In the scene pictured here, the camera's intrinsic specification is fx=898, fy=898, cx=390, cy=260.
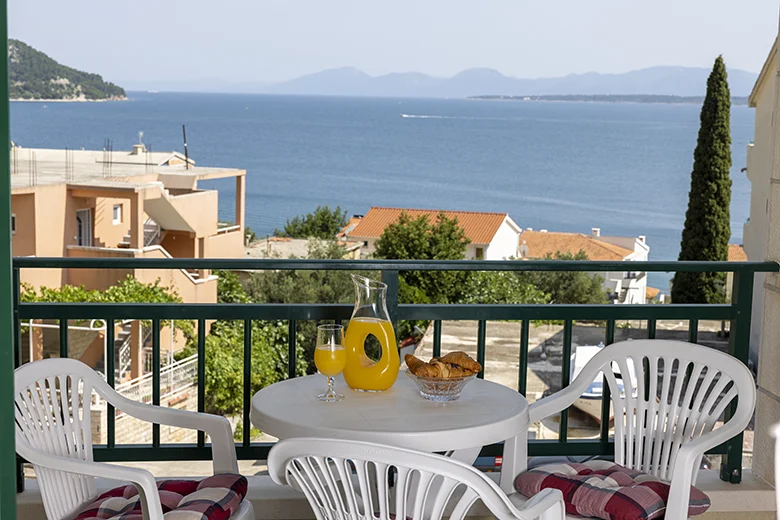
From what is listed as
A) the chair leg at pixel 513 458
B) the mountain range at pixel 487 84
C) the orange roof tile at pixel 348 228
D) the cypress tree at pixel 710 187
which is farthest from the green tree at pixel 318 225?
the chair leg at pixel 513 458

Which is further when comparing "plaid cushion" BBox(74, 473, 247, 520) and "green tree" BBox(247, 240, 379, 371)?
"green tree" BBox(247, 240, 379, 371)

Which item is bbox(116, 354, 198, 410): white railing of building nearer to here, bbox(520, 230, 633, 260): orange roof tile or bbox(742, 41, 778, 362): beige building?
bbox(742, 41, 778, 362): beige building

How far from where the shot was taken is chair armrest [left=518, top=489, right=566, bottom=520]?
156cm

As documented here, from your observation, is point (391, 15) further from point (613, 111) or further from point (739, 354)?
point (739, 354)

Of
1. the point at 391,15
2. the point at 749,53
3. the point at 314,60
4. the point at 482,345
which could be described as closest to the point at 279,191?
the point at 314,60

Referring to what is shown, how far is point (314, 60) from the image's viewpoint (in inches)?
2318

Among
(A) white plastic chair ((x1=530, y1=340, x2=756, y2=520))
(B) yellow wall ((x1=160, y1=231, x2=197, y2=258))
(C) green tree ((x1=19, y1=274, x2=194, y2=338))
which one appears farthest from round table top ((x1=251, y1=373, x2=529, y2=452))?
(B) yellow wall ((x1=160, y1=231, x2=197, y2=258))

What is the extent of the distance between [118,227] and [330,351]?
25461 millimetres

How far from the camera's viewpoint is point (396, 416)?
6.13 ft

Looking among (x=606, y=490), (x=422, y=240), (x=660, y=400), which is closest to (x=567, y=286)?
(x=422, y=240)

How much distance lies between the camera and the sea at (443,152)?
54906 mm

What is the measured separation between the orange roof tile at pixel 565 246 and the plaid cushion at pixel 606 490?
34669 millimetres

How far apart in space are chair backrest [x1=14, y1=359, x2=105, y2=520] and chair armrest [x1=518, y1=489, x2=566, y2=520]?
1.00 meters

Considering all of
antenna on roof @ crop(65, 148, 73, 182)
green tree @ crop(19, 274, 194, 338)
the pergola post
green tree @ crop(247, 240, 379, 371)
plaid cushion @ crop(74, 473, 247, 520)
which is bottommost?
green tree @ crop(247, 240, 379, 371)
